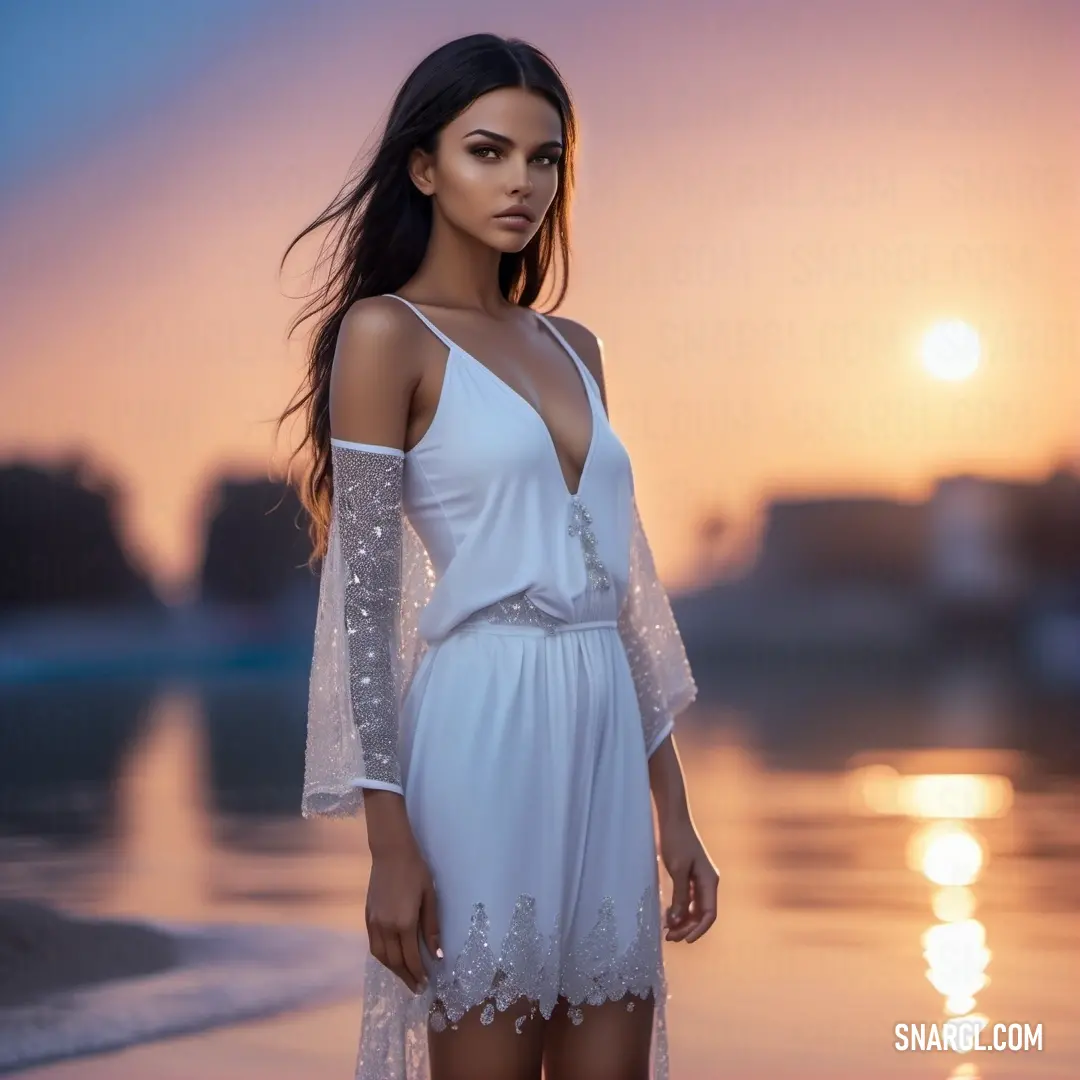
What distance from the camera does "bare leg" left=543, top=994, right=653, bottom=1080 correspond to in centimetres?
177

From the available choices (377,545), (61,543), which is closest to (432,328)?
(377,545)

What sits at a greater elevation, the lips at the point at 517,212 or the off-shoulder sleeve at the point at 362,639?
the lips at the point at 517,212

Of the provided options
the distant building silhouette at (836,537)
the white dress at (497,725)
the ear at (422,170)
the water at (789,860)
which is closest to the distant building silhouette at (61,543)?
the water at (789,860)

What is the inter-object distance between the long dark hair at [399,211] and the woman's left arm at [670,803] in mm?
154

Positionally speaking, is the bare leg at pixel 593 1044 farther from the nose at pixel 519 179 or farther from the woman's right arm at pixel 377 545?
the nose at pixel 519 179

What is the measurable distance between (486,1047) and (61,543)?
7326 millimetres

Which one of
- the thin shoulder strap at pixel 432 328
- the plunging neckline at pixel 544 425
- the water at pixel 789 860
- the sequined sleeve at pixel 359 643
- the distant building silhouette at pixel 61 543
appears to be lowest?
the water at pixel 789 860

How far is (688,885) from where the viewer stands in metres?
1.92

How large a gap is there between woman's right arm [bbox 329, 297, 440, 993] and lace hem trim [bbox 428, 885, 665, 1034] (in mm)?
37

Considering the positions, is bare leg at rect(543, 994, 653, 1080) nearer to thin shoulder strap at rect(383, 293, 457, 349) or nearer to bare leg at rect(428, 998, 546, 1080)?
bare leg at rect(428, 998, 546, 1080)

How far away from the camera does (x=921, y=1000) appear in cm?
390

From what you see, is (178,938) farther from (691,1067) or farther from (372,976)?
(372,976)

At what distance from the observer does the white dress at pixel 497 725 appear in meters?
1.71

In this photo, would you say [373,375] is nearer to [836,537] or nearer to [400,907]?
[400,907]
